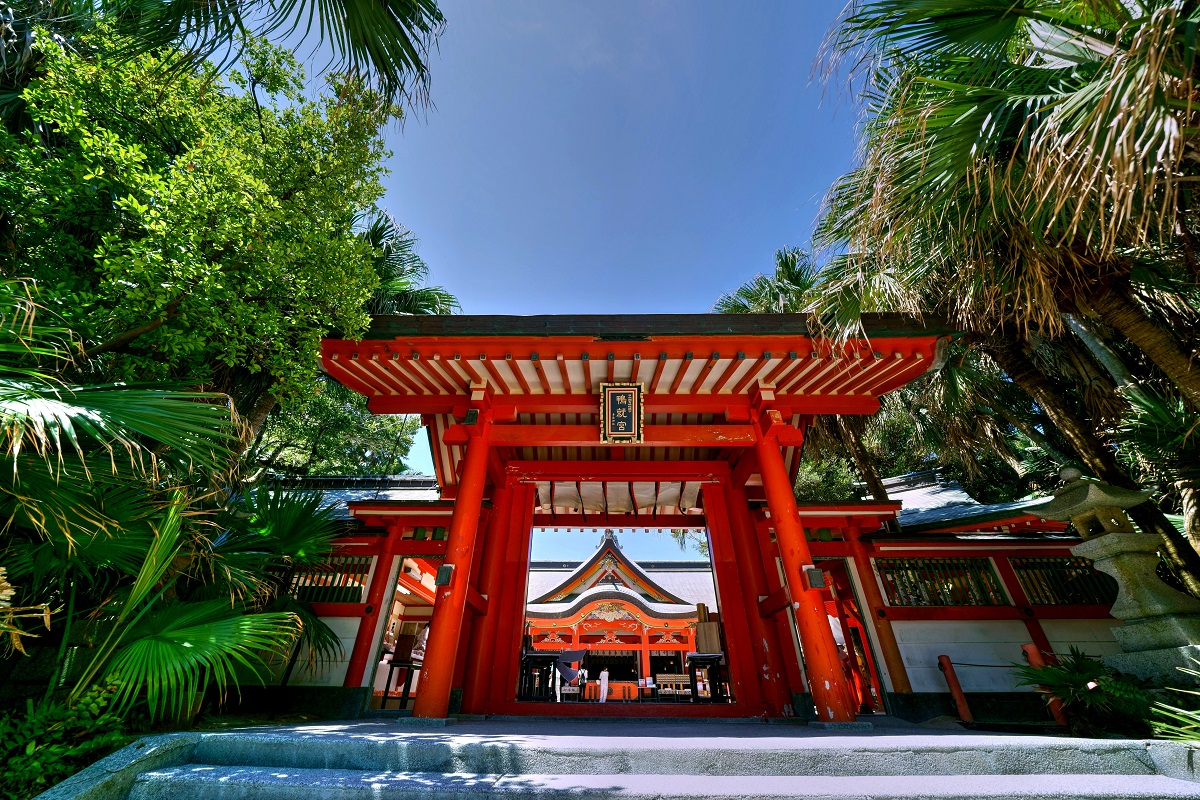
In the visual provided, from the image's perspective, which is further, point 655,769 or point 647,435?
point 647,435

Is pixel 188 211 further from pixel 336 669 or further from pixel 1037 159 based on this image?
pixel 336 669

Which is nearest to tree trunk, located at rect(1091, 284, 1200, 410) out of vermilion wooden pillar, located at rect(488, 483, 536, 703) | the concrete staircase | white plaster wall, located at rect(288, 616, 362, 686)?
the concrete staircase

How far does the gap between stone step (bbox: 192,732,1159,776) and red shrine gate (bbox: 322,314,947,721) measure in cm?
207

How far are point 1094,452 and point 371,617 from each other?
9.01m

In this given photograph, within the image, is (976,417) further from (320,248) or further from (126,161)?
(126,161)

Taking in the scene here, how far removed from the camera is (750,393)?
6.45m

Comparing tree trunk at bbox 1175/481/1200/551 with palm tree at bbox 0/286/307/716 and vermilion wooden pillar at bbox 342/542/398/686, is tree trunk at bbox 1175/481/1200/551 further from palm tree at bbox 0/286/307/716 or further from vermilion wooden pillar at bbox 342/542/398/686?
vermilion wooden pillar at bbox 342/542/398/686

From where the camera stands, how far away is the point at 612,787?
224 cm

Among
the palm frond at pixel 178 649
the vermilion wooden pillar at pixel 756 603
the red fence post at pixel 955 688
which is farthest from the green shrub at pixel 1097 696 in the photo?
the palm frond at pixel 178 649

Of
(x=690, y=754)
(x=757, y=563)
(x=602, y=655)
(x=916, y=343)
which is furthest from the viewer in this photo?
(x=602, y=655)

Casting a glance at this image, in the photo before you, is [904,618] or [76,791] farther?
[904,618]

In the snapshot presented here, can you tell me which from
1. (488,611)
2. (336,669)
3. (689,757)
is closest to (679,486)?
(488,611)

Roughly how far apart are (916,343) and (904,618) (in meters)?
3.90

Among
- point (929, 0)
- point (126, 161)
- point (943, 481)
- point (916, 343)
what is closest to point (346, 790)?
point (126, 161)
